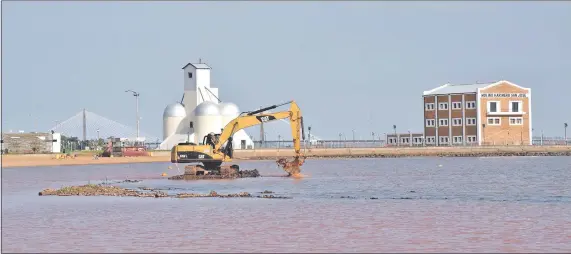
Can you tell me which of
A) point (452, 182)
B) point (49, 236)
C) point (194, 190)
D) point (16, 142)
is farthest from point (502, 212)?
point (16, 142)

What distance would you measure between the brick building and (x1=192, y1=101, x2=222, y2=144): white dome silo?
34872 millimetres

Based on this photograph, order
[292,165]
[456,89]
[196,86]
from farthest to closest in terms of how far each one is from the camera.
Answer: [196,86] < [456,89] < [292,165]

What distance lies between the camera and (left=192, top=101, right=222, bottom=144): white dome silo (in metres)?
159

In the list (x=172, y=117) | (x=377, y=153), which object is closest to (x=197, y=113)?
(x=172, y=117)

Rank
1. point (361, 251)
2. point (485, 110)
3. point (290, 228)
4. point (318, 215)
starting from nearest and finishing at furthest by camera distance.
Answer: point (361, 251)
point (290, 228)
point (318, 215)
point (485, 110)

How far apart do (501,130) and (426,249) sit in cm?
14005

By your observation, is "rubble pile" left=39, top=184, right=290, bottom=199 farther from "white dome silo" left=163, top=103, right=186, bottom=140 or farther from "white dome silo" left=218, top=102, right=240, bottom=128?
"white dome silo" left=163, top=103, right=186, bottom=140

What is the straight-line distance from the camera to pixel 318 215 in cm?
3528

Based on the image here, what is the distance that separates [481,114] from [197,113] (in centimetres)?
4419

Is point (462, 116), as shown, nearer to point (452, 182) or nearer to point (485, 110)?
point (485, 110)

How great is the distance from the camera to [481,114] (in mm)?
158875

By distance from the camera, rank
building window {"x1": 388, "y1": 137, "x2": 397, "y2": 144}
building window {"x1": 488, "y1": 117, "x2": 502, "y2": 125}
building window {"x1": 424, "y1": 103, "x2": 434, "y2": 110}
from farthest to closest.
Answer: building window {"x1": 388, "y1": 137, "x2": 397, "y2": 144} < building window {"x1": 424, "y1": 103, "x2": 434, "y2": 110} < building window {"x1": 488, "y1": 117, "x2": 502, "y2": 125}

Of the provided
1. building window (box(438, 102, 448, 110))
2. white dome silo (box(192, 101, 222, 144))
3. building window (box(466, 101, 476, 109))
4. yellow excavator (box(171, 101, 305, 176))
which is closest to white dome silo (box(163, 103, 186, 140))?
white dome silo (box(192, 101, 222, 144))

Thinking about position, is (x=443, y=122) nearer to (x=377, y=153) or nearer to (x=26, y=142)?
(x=377, y=153)
